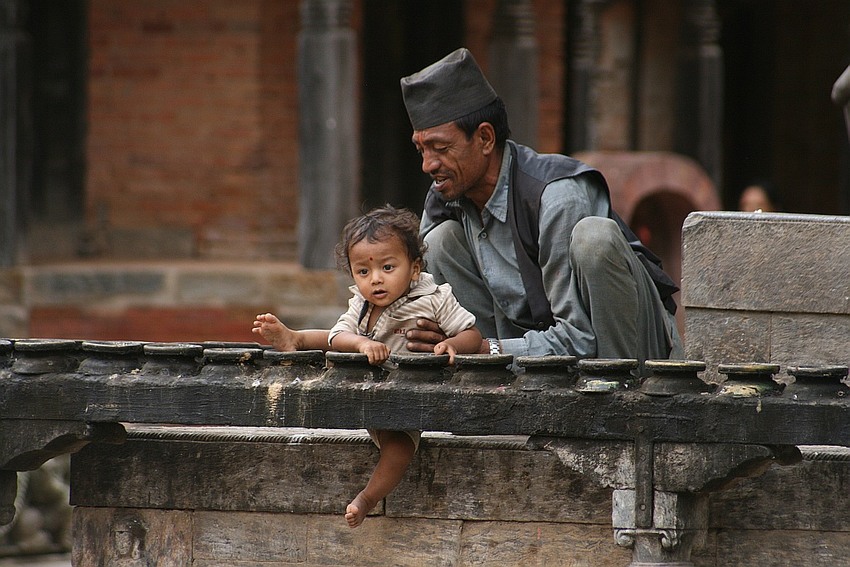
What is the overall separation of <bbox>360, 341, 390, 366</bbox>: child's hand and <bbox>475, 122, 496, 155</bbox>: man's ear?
0.88m

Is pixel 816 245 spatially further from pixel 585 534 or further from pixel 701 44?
pixel 701 44

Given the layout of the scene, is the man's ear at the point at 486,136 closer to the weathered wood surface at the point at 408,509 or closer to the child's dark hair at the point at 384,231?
the child's dark hair at the point at 384,231

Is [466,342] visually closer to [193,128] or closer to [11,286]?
[11,286]

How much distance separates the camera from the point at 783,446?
3762mm

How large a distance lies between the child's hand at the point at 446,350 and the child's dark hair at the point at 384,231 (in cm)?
28

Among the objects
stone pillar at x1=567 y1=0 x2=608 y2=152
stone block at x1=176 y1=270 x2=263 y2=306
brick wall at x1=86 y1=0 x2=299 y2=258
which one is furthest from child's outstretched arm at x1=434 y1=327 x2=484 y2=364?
stone pillar at x1=567 y1=0 x2=608 y2=152

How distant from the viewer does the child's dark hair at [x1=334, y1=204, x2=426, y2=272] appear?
4.09 metres

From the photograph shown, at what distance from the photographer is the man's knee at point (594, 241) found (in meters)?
4.23

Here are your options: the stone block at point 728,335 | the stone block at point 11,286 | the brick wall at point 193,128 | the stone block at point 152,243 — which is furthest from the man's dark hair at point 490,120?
the stone block at point 152,243

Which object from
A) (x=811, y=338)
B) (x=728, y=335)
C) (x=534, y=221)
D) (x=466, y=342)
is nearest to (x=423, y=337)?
(x=466, y=342)

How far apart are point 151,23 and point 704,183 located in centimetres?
409

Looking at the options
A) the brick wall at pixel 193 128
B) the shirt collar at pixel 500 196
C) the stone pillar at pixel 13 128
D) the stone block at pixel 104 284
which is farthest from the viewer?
the brick wall at pixel 193 128

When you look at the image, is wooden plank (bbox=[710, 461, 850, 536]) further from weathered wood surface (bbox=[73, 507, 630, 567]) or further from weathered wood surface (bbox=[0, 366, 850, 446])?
weathered wood surface (bbox=[0, 366, 850, 446])

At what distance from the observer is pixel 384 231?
409cm
